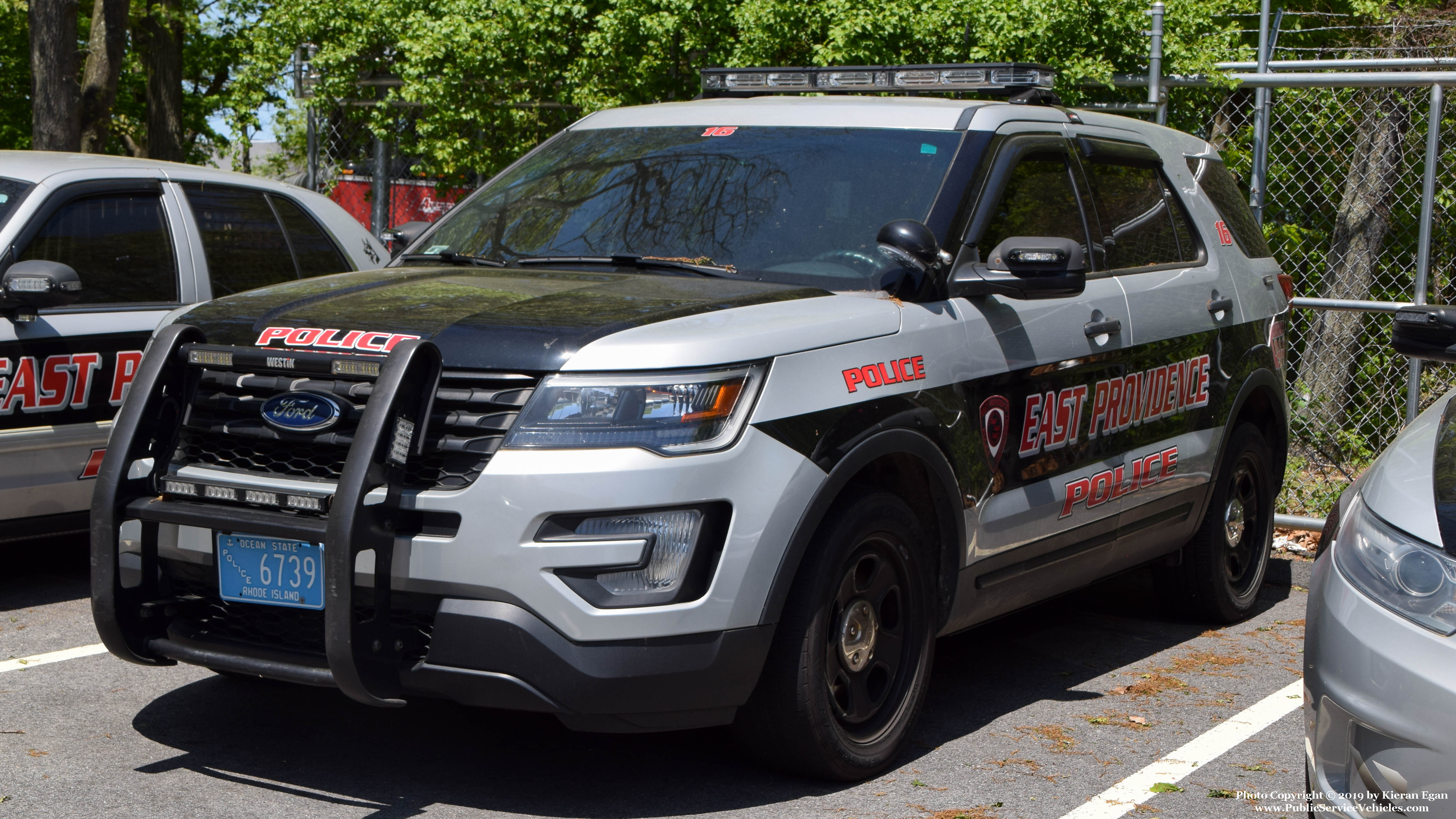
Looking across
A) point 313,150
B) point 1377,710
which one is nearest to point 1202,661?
point 1377,710

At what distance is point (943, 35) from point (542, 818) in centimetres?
641

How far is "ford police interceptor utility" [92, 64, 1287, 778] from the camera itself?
11.9 ft

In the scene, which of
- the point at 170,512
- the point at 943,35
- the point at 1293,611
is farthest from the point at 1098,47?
the point at 170,512

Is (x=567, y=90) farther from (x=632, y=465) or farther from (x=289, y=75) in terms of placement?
(x=632, y=465)

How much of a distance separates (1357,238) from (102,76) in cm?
1177

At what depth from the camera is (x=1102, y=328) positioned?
517cm

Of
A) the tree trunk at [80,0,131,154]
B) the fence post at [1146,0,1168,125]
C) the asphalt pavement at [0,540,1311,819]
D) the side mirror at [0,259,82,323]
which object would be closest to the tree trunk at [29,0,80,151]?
the tree trunk at [80,0,131,154]

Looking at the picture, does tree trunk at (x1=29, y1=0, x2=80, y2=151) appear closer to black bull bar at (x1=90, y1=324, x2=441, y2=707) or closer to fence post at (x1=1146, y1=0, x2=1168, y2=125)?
fence post at (x1=1146, y1=0, x2=1168, y2=125)

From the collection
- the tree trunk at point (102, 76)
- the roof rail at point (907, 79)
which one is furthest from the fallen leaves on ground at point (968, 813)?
the tree trunk at point (102, 76)

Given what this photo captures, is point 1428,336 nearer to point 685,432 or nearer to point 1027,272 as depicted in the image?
point 1027,272

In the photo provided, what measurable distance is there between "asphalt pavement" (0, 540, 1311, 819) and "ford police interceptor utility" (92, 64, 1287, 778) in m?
0.32

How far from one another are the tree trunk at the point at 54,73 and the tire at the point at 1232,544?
10.2 m

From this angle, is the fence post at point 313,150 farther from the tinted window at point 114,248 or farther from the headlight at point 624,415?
the headlight at point 624,415

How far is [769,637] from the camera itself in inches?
152
